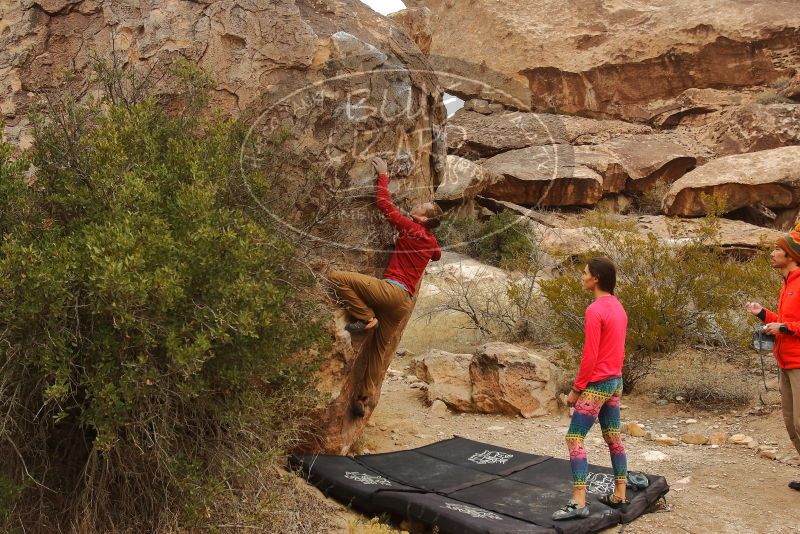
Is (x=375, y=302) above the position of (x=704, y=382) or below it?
above

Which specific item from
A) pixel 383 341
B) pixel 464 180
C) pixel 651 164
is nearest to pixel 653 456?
pixel 383 341

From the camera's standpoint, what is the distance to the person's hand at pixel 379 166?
495 cm

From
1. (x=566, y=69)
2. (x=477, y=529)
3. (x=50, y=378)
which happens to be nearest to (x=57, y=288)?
(x=50, y=378)

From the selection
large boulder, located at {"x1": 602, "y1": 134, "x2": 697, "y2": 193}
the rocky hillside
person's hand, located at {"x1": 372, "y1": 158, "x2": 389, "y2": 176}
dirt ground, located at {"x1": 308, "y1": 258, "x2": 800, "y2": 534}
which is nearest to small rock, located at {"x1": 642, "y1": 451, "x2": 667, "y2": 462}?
dirt ground, located at {"x1": 308, "y1": 258, "x2": 800, "y2": 534}

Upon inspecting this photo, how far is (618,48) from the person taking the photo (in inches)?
827

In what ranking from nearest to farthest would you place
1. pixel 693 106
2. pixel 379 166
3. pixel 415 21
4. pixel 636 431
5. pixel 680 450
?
pixel 379 166 → pixel 680 450 → pixel 636 431 → pixel 415 21 → pixel 693 106

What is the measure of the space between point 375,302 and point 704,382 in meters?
3.64

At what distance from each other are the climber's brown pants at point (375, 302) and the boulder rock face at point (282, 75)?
192mm

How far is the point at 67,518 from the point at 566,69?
2022cm

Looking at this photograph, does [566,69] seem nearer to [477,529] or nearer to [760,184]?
[760,184]

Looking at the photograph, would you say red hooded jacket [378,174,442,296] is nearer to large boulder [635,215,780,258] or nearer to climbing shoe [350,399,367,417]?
climbing shoe [350,399,367,417]

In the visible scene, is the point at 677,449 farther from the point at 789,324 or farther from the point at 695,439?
the point at 789,324

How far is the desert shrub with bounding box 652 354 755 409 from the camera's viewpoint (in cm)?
654

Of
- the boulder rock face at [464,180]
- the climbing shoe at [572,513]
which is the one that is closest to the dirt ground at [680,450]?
the climbing shoe at [572,513]
